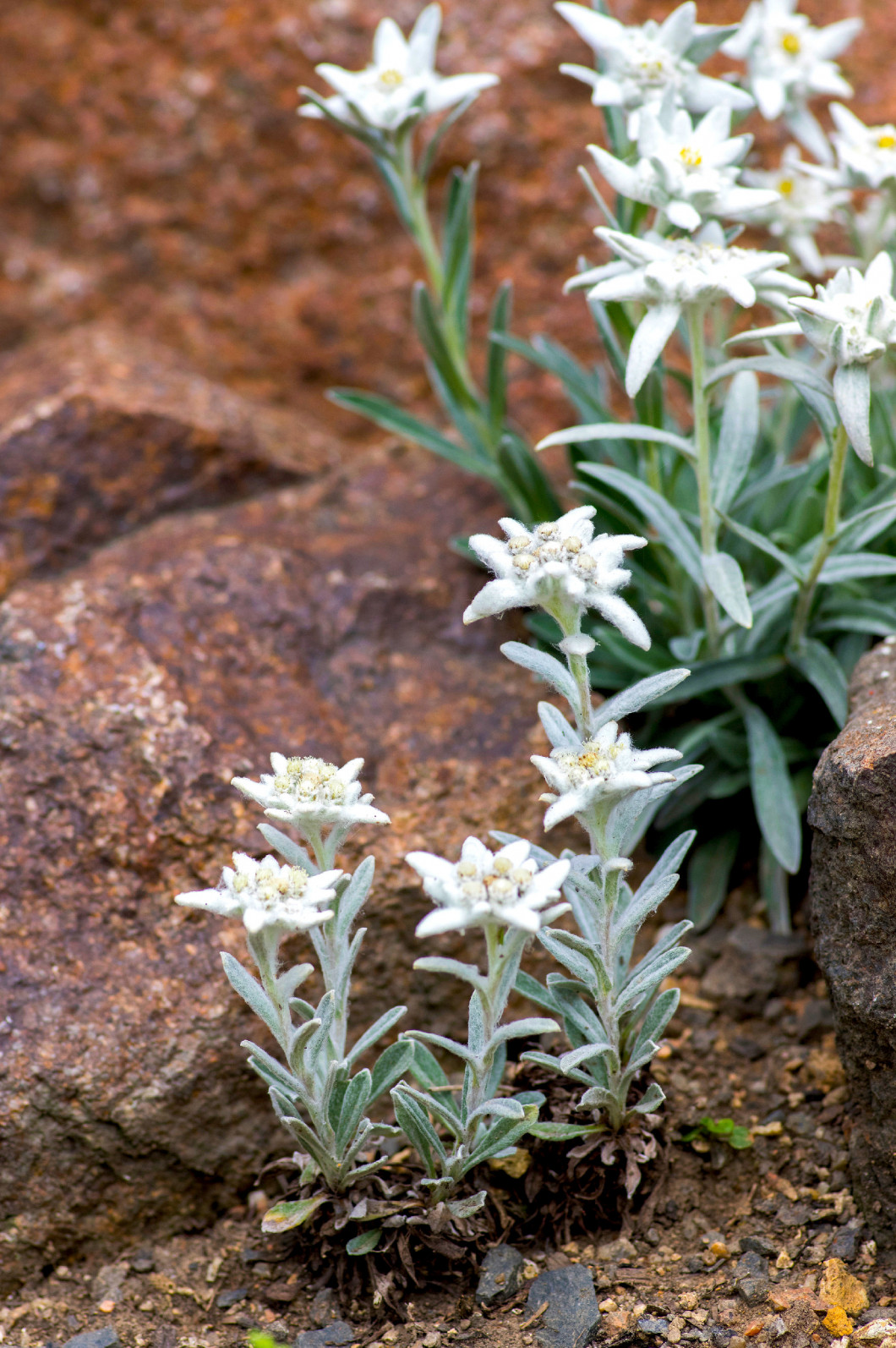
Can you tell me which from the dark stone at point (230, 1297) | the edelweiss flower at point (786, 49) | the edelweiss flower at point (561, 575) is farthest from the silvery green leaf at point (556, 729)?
the edelweiss flower at point (786, 49)

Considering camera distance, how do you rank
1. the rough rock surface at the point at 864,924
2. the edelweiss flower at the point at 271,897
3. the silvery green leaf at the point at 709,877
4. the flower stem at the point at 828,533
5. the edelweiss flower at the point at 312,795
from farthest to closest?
the silvery green leaf at the point at 709,877 → the flower stem at the point at 828,533 → the rough rock surface at the point at 864,924 → the edelweiss flower at the point at 312,795 → the edelweiss flower at the point at 271,897

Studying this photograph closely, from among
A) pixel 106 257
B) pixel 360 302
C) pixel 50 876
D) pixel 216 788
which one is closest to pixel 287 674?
pixel 216 788

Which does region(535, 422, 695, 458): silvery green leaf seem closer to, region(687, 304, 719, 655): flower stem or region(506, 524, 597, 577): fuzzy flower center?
region(687, 304, 719, 655): flower stem

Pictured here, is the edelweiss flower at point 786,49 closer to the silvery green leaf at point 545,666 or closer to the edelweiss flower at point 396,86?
the edelweiss flower at point 396,86

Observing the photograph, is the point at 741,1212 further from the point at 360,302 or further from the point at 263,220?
the point at 263,220

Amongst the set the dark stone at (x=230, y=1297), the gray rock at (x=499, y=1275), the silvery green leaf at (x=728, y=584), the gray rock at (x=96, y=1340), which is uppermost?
the silvery green leaf at (x=728, y=584)

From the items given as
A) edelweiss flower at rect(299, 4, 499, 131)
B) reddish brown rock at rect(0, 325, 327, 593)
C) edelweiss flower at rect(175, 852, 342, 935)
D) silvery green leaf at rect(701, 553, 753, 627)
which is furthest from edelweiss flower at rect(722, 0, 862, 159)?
edelweiss flower at rect(175, 852, 342, 935)
